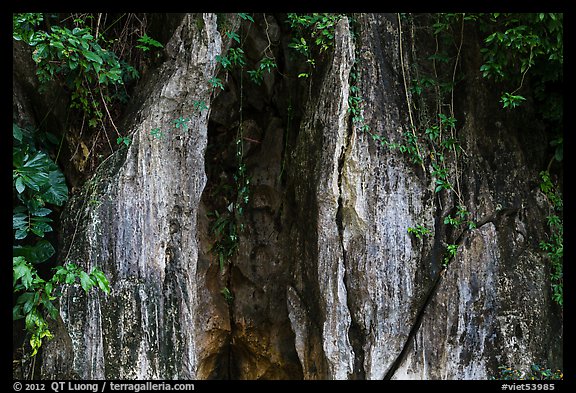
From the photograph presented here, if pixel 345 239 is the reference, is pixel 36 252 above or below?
below

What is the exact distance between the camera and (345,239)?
4699 millimetres

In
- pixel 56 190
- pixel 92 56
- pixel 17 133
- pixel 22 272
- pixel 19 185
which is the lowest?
pixel 22 272

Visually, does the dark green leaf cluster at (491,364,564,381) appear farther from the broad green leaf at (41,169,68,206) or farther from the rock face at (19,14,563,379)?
the broad green leaf at (41,169,68,206)

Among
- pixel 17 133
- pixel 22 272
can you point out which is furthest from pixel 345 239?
pixel 17 133

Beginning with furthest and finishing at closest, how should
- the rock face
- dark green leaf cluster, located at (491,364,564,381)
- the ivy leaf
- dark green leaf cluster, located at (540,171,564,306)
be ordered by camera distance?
dark green leaf cluster, located at (540,171,564,306)
dark green leaf cluster, located at (491,364,564,381)
the rock face
the ivy leaf

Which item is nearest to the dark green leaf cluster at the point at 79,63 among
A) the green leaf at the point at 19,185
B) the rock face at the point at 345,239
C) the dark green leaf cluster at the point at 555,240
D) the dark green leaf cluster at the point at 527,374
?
the rock face at the point at 345,239

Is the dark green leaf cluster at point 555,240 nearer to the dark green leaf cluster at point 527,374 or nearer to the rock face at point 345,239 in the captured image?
the rock face at point 345,239

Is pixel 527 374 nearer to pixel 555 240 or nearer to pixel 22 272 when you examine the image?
pixel 555 240

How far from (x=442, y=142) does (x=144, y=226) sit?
289cm

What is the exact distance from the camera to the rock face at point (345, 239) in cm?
429

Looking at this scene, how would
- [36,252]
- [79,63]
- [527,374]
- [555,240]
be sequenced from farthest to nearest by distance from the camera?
[555,240]
[527,374]
[79,63]
[36,252]

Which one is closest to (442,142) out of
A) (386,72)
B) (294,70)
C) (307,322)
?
(386,72)

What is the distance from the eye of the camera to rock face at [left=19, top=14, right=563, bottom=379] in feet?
14.1

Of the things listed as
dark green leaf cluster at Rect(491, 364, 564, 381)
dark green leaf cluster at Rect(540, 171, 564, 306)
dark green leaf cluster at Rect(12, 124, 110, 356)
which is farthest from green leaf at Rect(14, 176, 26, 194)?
dark green leaf cluster at Rect(540, 171, 564, 306)
